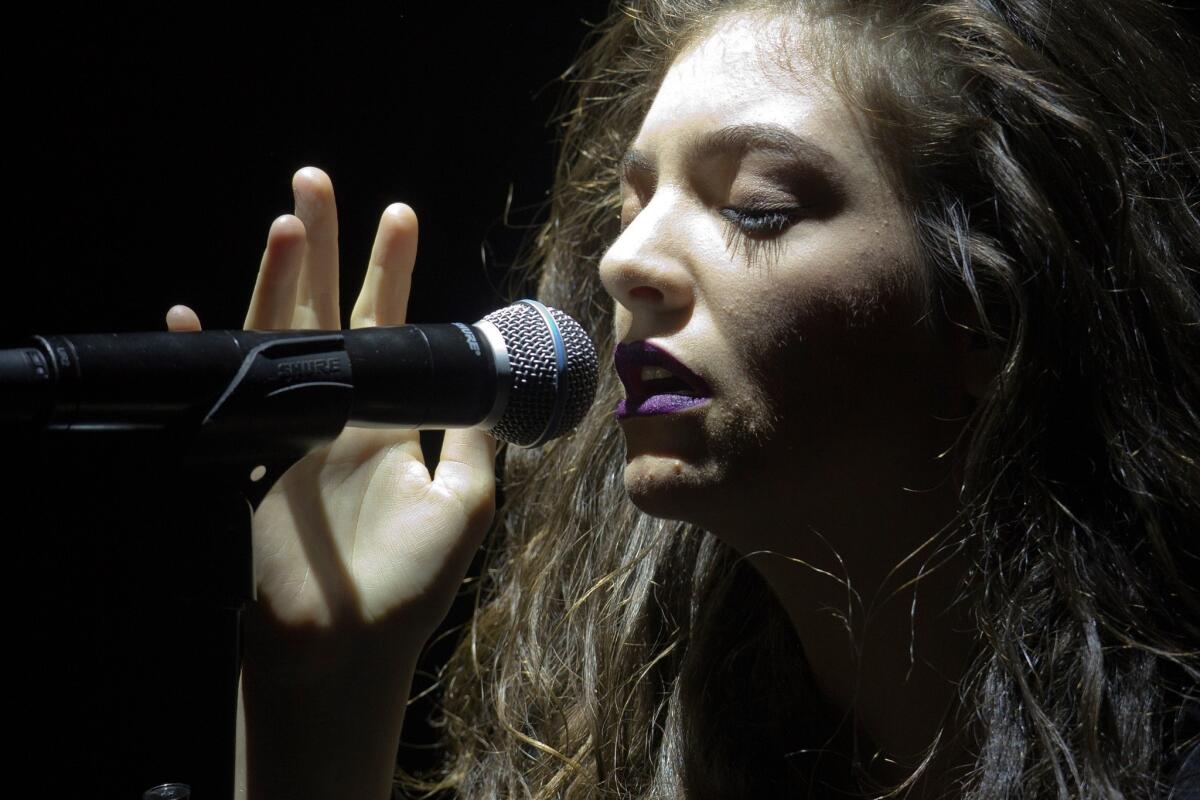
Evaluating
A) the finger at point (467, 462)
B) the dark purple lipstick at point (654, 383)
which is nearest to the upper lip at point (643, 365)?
the dark purple lipstick at point (654, 383)

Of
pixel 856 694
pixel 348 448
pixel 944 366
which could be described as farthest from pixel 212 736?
pixel 944 366

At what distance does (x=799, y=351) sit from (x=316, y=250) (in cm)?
62

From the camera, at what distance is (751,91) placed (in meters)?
1.36

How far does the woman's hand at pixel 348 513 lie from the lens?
141 cm

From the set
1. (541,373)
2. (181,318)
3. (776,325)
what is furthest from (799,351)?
(181,318)

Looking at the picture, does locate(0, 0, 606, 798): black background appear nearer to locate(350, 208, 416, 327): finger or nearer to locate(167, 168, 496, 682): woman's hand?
locate(167, 168, 496, 682): woman's hand

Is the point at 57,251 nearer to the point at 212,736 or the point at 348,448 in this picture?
the point at 348,448

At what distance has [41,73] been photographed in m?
1.68

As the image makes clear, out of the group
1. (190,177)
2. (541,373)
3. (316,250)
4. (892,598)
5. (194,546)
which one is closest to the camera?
(194,546)

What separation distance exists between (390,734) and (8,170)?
3.00 ft

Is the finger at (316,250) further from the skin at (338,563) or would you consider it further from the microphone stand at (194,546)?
the microphone stand at (194,546)

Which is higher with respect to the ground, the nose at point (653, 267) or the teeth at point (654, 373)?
the nose at point (653, 267)

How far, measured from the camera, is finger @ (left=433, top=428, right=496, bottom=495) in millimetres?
1498

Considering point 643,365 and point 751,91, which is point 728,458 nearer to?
point 643,365
